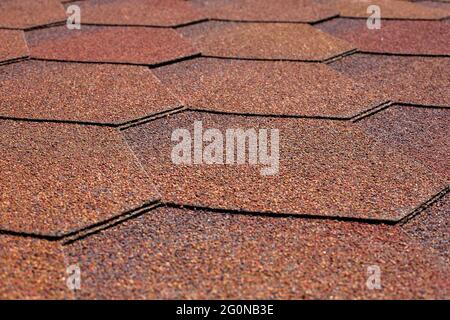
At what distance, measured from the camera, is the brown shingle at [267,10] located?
4.12 metres

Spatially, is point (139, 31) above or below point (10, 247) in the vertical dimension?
above

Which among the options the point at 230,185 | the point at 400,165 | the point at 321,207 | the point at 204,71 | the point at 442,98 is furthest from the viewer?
the point at 204,71

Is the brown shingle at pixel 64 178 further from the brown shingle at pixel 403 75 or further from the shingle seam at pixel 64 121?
the brown shingle at pixel 403 75

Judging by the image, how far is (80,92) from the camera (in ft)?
9.37

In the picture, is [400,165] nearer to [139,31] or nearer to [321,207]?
[321,207]

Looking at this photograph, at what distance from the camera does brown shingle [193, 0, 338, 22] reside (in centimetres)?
412

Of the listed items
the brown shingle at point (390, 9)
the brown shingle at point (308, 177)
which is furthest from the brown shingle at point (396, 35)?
the brown shingle at point (308, 177)

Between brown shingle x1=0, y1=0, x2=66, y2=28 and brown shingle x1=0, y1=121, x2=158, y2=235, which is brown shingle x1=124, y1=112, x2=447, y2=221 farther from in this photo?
brown shingle x1=0, y1=0, x2=66, y2=28

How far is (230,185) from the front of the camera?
2.08 metres

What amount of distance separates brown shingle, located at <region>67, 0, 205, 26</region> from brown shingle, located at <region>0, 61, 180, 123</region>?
35.0 inches

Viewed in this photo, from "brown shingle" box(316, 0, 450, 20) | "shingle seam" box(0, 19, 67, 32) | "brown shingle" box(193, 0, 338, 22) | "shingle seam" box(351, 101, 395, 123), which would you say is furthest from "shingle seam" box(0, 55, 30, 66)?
"brown shingle" box(316, 0, 450, 20)

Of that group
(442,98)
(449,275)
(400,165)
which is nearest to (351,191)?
(400,165)

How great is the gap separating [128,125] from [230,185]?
68cm

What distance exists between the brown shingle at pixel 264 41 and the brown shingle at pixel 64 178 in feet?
4.31
